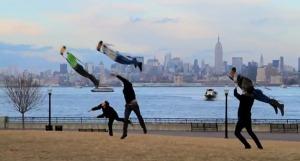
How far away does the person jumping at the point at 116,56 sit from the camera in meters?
20.0

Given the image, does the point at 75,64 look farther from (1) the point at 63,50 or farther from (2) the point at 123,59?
(2) the point at 123,59

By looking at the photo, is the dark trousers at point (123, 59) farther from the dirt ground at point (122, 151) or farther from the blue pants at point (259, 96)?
the blue pants at point (259, 96)

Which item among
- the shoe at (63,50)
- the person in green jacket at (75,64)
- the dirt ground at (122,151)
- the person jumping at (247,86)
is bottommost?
the dirt ground at (122,151)

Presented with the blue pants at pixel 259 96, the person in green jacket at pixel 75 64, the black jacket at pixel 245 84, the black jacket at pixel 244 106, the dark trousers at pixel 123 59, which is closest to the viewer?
the black jacket at pixel 244 106

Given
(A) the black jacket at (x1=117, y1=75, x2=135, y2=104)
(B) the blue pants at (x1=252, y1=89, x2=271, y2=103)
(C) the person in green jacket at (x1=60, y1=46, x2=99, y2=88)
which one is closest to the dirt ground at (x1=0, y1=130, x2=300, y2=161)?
(A) the black jacket at (x1=117, y1=75, x2=135, y2=104)

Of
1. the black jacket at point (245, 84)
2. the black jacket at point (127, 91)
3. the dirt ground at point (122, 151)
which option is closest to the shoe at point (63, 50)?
the black jacket at point (127, 91)

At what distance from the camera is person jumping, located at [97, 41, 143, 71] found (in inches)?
787

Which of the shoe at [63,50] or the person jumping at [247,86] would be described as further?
the shoe at [63,50]

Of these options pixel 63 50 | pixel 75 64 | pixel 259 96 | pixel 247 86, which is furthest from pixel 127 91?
pixel 247 86

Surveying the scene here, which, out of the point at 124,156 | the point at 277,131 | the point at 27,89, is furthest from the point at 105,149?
the point at 27,89

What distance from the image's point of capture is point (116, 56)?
2017cm

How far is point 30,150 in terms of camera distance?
53.7 feet

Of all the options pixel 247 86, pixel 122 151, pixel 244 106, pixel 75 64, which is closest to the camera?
pixel 122 151

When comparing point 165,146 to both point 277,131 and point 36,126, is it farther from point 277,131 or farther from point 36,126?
point 36,126
